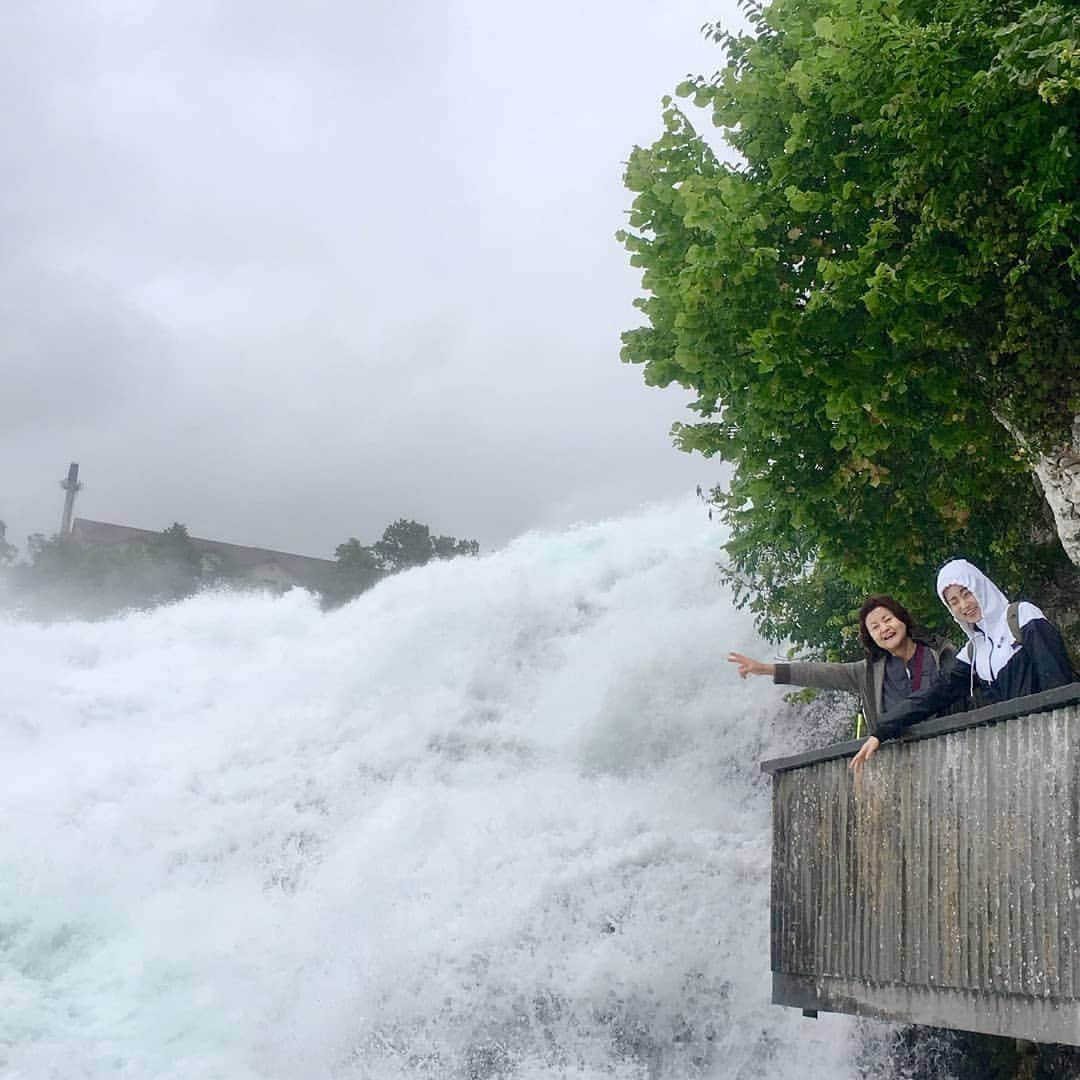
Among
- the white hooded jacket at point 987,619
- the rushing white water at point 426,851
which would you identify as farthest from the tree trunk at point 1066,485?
the rushing white water at point 426,851

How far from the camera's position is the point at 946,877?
876 centimetres

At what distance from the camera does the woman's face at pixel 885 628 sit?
866 cm

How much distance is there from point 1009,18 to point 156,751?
68.6ft

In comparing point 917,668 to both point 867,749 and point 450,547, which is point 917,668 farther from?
point 450,547

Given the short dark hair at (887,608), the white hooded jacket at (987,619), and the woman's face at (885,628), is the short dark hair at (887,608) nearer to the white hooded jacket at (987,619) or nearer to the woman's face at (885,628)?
the woman's face at (885,628)

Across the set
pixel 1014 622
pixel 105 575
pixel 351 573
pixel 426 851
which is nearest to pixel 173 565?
pixel 105 575

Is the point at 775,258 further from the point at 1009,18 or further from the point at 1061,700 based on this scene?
the point at 1061,700

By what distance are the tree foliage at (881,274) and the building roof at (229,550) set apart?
64.2 m

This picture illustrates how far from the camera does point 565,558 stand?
31344mm

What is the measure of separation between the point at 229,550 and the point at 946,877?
71.4 m

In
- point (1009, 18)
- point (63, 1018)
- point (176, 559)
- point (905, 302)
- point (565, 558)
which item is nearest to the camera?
point (1009, 18)

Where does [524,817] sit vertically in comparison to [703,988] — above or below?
above

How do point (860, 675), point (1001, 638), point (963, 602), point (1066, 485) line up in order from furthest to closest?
point (1066, 485)
point (860, 675)
point (1001, 638)
point (963, 602)

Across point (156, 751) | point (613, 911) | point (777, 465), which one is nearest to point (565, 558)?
point (156, 751)
